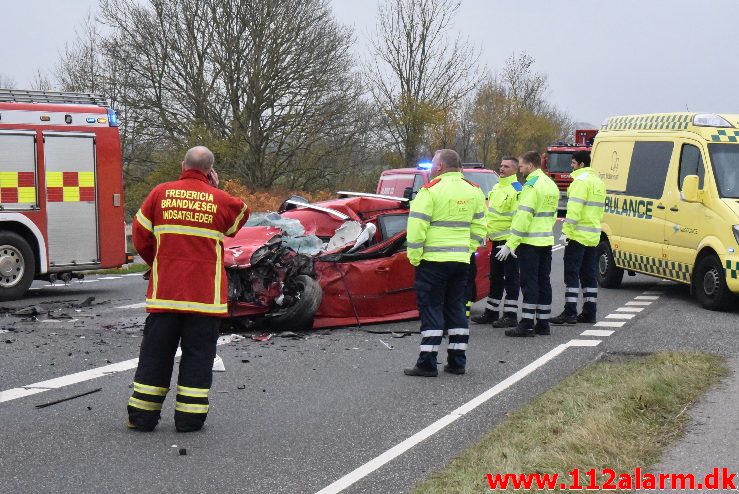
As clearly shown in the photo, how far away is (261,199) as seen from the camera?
31.5m

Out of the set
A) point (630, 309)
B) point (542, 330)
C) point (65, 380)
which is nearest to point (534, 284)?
point (542, 330)

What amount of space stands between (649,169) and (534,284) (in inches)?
176

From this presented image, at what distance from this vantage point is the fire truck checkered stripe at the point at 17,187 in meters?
13.9

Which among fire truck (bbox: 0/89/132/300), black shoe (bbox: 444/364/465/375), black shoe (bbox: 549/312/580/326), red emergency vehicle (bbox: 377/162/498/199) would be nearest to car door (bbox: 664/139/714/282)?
black shoe (bbox: 549/312/580/326)

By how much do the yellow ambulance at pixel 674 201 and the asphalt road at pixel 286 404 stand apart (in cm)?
89

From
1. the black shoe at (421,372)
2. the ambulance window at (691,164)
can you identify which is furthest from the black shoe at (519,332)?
the ambulance window at (691,164)

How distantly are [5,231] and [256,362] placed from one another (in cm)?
648

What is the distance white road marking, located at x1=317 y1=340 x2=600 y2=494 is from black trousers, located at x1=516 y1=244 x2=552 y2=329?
2.80 feet

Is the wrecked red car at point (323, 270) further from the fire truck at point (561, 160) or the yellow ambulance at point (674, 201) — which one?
the fire truck at point (561, 160)

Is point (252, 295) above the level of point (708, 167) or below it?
below

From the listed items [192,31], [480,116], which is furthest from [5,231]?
[480,116]

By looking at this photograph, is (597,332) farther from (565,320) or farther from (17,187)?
(17,187)

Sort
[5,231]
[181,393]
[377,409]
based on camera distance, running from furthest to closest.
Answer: [5,231] → [377,409] → [181,393]

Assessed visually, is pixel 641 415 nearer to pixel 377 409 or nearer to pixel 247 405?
pixel 377 409
